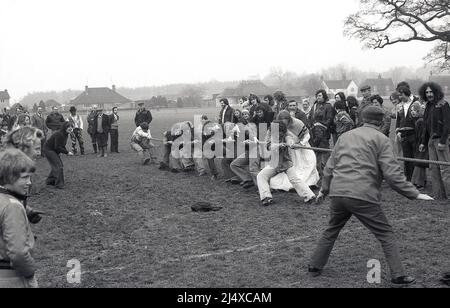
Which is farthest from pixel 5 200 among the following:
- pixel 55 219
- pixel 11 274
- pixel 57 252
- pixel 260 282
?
pixel 55 219

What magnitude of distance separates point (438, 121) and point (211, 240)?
489 cm

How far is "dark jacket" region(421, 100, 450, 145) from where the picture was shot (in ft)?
28.9

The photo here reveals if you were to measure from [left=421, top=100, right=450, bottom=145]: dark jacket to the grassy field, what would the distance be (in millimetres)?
1260

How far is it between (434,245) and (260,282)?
8.75 feet

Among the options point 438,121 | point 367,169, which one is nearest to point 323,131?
point 438,121

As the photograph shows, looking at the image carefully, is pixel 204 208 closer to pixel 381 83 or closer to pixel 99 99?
pixel 99 99

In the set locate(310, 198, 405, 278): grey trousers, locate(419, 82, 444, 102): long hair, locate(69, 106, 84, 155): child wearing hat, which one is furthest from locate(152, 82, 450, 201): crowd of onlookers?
locate(69, 106, 84, 155): child wearing hat

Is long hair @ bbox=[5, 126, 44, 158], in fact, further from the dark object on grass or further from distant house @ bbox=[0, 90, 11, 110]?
distant house @ bbox=[0, 90, 11, 110]

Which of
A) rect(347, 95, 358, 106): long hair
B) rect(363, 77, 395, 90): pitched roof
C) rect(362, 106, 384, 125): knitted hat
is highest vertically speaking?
rect(363, 77, 395, 90): pitched roof

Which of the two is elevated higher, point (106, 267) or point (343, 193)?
point (343, 193)

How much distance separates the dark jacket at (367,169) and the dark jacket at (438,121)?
4.13m

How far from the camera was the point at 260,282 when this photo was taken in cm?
536

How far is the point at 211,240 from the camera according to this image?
7172mm
